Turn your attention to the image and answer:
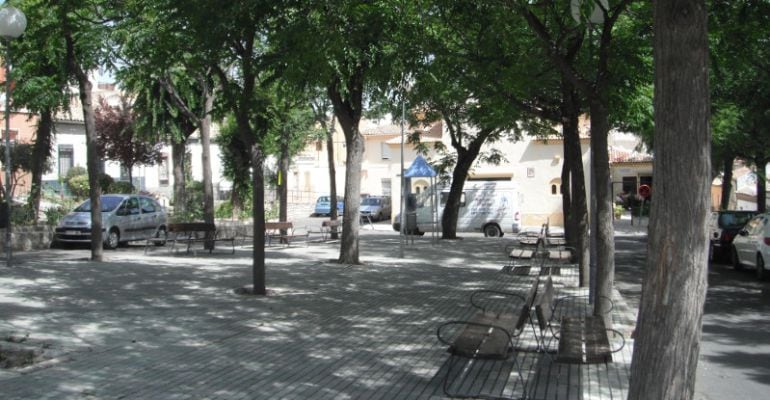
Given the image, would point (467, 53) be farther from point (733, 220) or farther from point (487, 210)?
point (487, 210)

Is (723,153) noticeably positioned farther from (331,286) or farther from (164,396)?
Result: (164,396)

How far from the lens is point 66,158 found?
1786 inches

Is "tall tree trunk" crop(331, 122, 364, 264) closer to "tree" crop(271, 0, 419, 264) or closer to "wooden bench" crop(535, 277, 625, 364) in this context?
"tree" crop(271, 0, 419, 264)

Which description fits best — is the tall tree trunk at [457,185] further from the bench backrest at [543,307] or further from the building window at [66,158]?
the building window at [66,158]

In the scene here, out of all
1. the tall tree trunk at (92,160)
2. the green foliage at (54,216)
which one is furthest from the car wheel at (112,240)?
the tall tree trunk at (92,160)

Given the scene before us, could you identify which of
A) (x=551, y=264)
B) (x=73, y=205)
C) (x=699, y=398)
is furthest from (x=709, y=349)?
(x=73, y=205)

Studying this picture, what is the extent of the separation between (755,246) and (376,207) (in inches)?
1302

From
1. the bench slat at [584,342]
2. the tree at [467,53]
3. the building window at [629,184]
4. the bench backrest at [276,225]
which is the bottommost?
the bench slat at [584,342]

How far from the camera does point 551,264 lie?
1560 centimetres

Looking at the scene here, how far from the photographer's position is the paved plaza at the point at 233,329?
6195mm

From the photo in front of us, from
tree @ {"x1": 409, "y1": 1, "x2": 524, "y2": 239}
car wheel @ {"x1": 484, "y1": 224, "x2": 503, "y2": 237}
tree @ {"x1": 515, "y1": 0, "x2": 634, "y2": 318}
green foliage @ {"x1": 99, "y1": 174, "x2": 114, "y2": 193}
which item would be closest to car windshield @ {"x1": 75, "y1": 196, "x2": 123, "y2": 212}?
green foliage @ {"x1": 99, "y1": 174, "x2": 114, "y2": 193}

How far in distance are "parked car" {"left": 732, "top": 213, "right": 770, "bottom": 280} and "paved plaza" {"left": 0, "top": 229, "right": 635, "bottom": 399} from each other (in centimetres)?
536

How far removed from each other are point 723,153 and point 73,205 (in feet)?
77.2

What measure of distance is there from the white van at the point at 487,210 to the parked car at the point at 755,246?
13.2 meters
